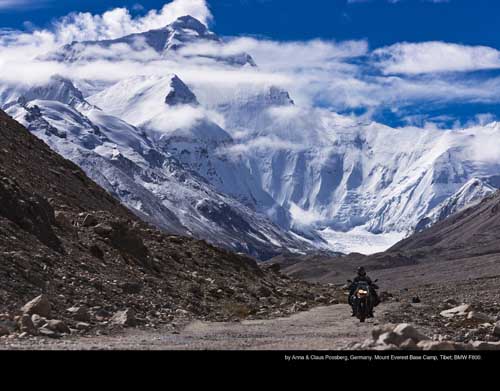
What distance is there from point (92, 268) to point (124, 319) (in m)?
7.95

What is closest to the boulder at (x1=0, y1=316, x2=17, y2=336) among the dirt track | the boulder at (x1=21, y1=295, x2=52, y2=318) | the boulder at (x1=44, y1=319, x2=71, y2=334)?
the boulder at (x1=44, y1=319, x2=71, y2=334)

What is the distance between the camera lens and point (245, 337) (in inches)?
1044

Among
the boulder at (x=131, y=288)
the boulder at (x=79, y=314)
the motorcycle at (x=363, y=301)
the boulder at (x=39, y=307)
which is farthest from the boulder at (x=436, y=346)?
the boulder at (x=131, y=288)

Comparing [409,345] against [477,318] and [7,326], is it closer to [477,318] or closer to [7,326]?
[7,326]

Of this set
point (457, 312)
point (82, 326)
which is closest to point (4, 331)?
point (82, 326)

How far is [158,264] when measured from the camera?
43562 millimetres

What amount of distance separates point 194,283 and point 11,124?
2399 centimetres

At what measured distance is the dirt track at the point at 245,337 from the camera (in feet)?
69.5

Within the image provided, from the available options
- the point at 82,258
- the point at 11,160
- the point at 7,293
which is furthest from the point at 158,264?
the point at 7,293

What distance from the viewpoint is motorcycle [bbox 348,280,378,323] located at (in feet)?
109

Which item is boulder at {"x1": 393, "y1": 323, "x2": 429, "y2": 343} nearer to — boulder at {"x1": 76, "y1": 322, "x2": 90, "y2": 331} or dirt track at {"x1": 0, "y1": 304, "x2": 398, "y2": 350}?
dirt track at {"x1": 0, "y1": 304, "x2": 398, "y2": 350}
